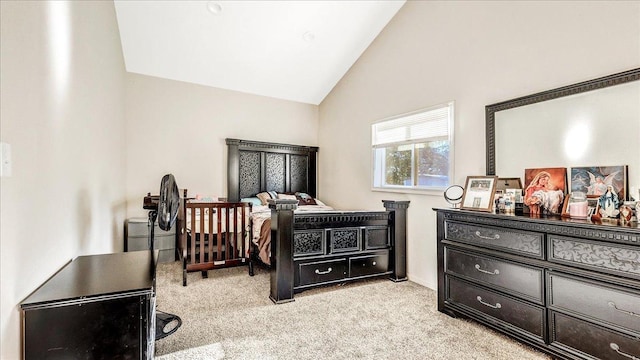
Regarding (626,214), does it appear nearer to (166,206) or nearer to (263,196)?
(166,206)

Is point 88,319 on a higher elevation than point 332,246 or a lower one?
higher

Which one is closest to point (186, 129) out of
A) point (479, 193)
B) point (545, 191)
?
point (479, 193)

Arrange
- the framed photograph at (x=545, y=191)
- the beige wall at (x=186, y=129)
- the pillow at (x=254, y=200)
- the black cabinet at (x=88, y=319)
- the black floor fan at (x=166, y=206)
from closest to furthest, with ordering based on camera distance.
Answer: the black cabinet at (x=88, y=319) → the black floor fan at (x=166, y=206) → the framed photograph at (x=545, y=191) → the beige wall at (x=186, y=129) → the pillow at (x=254, y=200)

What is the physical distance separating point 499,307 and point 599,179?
44.4 inches

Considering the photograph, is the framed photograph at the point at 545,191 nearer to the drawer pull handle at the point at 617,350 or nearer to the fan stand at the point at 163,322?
the drawer pull handle at the point at 617,350

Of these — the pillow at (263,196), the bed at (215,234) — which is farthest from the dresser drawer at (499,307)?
the pillow at (263,196)

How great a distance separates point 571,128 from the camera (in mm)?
2252

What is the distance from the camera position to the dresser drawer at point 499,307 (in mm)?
2026

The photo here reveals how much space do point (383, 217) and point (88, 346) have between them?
2873mm

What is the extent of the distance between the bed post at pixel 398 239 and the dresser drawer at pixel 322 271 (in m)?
0.65

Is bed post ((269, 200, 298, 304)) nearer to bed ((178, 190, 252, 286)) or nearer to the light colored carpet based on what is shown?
the light colored carpet

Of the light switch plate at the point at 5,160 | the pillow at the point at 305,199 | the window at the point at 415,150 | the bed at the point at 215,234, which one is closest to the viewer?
the light switch plate at the point at 5,160

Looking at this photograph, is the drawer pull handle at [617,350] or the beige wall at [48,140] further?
the drawer pull handle at [617,350]

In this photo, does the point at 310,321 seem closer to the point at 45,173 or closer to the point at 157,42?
the point at 45,173
